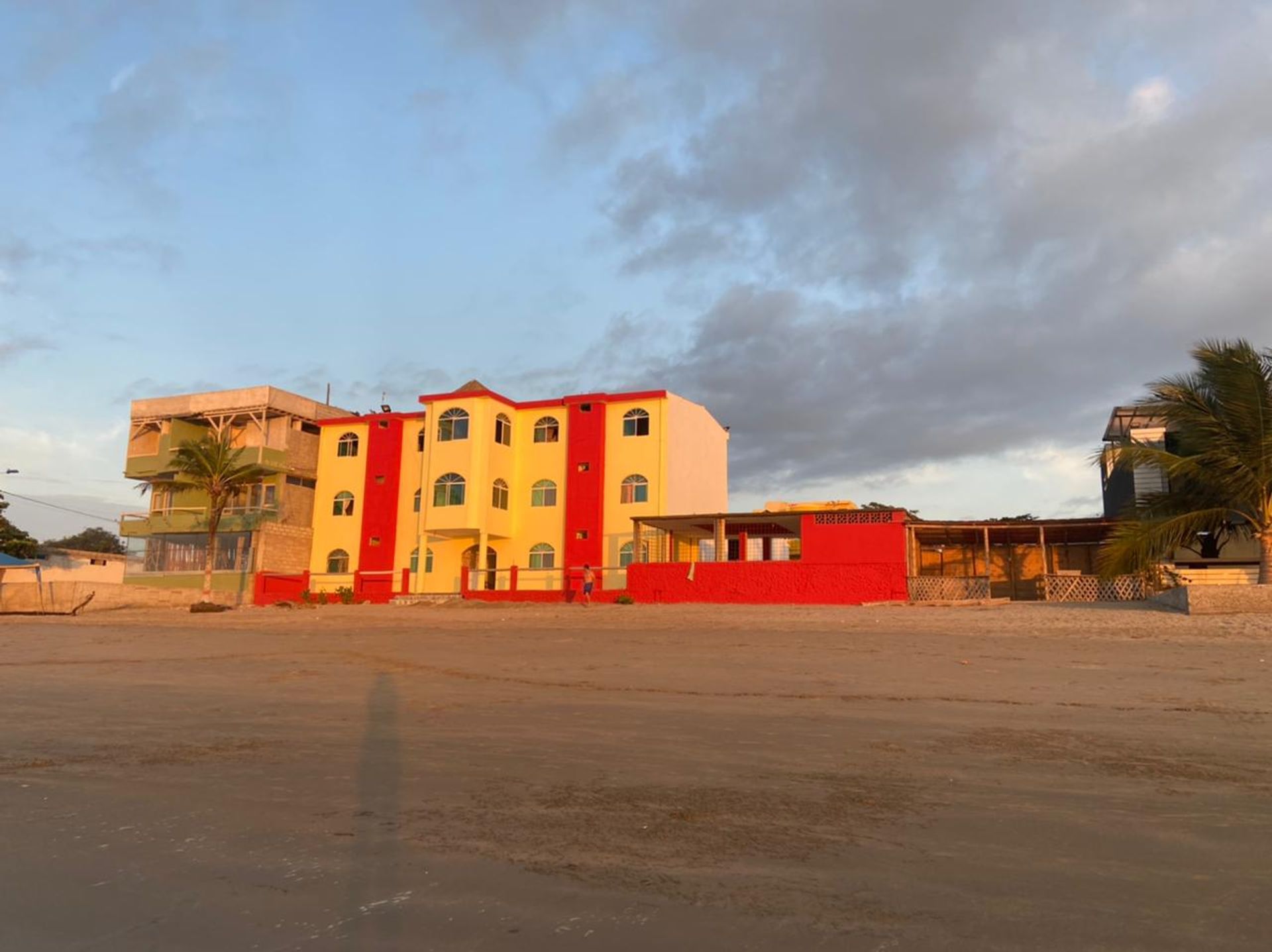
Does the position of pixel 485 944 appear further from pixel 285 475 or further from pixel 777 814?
pixel 285 475

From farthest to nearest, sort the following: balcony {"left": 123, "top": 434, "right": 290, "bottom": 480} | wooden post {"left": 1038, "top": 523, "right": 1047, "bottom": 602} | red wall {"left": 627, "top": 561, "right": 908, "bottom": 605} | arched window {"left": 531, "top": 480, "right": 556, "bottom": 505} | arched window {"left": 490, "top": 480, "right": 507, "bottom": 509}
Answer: balcony {"left": 123, "top": 434, "right": 290, "bottom": 480}
arched window {"left": 531, "top": 480, "right": 556, "bottom": 505}
arched window {"left": 490, "top": 480, "right": 507, "bottom": 509}
red wall {"left": 627, "top": 561, "right": 908, "bottom": 605}
wooden post {"left": 1038, "top": 523, "right": 1047, "bottom": 602}

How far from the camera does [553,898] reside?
386 centimetres

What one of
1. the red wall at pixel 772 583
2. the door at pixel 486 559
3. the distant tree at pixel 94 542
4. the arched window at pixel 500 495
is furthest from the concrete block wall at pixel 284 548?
the distant tree at pixel 94 542

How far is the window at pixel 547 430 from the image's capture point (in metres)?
36.0

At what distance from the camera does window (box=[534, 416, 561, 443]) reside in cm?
3603

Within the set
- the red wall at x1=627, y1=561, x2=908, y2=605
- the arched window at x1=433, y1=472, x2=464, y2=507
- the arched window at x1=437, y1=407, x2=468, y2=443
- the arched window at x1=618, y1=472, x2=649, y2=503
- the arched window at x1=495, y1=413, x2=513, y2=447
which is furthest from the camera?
the arched window at x1=495, y1=413, x2=513, y2=447

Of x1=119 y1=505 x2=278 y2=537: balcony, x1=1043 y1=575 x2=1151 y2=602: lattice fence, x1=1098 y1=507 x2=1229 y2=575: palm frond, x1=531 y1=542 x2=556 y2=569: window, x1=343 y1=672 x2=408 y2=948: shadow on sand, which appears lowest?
x1=343 y1=672 x2=408 y2=948: shadow on sand

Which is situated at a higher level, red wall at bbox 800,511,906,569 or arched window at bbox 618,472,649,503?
arched window at bbox 618,472,649,503

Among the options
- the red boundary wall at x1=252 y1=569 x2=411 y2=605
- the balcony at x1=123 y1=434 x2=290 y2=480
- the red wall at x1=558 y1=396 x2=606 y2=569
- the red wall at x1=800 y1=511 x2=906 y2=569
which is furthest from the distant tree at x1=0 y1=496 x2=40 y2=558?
the red wall at x1=800 y1=511 x2=906 y2=569

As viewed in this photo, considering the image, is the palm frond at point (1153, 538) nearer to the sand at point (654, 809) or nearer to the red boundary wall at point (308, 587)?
the sand at point (654, 809)

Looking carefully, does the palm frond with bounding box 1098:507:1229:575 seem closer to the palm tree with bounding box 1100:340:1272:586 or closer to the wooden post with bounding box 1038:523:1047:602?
the palm tree with bounding box 1100:340:1272:586

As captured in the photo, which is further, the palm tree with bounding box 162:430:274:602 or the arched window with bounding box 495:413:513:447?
the arched window with bounding box 495:413:513:447

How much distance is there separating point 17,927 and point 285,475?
37.0 metres

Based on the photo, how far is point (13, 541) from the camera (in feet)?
164
